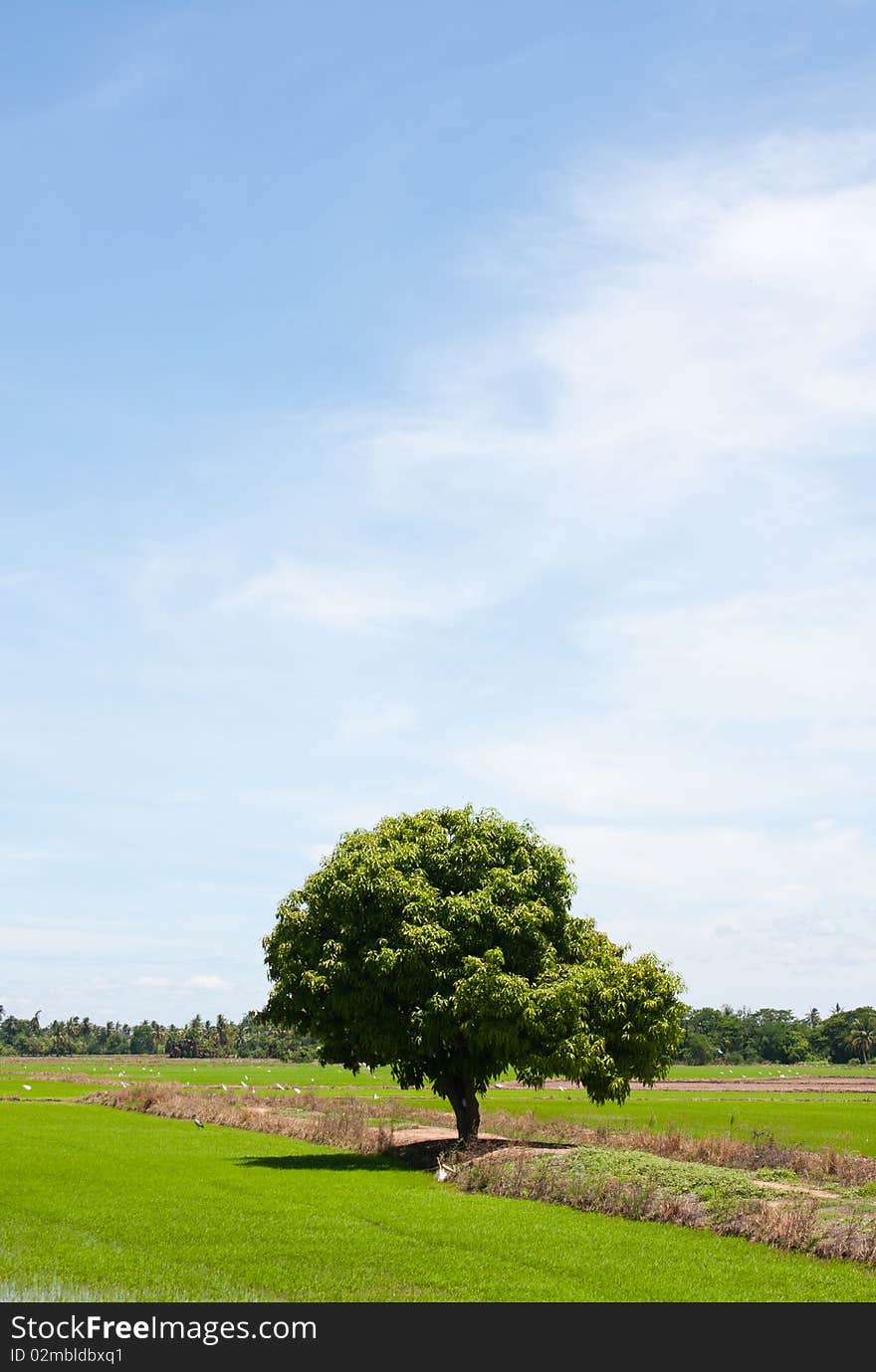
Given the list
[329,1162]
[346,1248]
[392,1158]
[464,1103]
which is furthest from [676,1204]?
[392,1158]

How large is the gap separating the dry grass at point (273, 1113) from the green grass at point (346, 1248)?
10.8 metres

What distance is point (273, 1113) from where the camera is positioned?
62.9 meters

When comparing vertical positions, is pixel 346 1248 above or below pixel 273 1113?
above

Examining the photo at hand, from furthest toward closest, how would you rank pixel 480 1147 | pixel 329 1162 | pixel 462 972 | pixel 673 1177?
1. pixel 329 1162
2. pixel 480 1147
3. pixel 462 972
4. pixel 673 1177

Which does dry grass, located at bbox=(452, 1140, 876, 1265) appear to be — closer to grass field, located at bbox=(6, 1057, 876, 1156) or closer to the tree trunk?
the tree trunk

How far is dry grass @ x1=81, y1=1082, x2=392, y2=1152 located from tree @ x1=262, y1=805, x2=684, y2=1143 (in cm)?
714

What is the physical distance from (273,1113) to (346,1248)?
135ft

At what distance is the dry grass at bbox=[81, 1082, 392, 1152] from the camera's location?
48812 mm

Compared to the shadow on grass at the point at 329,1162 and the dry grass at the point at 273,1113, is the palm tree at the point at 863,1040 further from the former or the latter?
the shadow on grass at the point at 329,1162

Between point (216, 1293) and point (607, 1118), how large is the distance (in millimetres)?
56859

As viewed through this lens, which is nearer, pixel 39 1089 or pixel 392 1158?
pixel 392 1158

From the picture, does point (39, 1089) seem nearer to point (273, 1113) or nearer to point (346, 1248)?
point (273, 1113)

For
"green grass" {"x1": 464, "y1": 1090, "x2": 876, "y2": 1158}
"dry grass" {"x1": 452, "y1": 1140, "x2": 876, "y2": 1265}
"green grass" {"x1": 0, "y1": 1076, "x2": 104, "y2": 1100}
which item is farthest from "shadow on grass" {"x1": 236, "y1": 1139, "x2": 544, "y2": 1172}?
"green grass" {"x1": 0, "y1": 1076, "x2": 104, "y2": 1100}
